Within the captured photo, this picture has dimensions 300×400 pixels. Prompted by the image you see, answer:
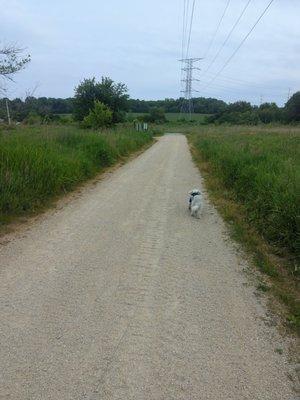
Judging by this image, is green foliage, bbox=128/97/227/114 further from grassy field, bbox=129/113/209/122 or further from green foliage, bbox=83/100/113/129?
green foliage, bbox=83/100/113/129

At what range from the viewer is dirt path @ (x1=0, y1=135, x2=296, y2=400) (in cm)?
308

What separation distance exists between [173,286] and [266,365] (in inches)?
63.1

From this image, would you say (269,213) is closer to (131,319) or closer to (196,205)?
(196,205)

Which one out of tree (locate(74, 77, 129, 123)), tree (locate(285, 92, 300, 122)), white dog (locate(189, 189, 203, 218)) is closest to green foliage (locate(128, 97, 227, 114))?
tree (locate(285, 92, 300, 122))

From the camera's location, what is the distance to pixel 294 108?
65562 mm

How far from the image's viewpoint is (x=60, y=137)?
14461 mm

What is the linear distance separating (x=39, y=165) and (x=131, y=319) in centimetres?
605

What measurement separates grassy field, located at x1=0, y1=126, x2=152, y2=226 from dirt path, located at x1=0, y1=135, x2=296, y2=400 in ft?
3.81

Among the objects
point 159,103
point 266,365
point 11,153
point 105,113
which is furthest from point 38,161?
point 159,103

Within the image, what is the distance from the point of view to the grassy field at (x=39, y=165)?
7895 mm

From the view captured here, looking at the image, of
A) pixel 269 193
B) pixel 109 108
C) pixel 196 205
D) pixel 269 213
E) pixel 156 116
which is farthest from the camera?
pixel 156 116

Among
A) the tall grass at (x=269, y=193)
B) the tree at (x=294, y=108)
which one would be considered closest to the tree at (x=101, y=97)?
the tree at (x=294, y=108)

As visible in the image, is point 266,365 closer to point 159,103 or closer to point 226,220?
point 226,220

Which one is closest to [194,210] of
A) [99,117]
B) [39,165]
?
[39,165]
